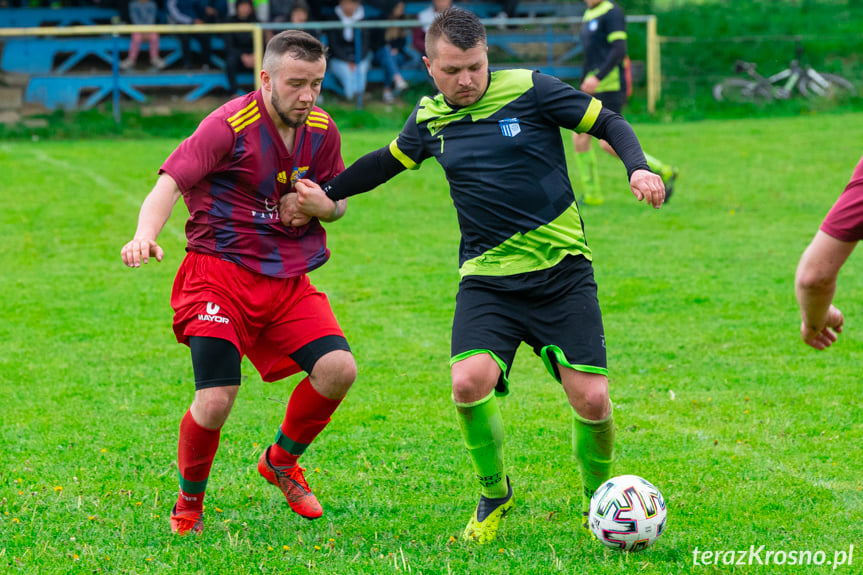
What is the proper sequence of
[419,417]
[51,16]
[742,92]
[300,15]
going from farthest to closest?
[742,92]
[51,16]
[300,15]
[419,417]

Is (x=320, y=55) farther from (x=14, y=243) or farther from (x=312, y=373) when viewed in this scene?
(x=14, y=243)

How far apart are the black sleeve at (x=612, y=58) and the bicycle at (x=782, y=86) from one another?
10.4 metres

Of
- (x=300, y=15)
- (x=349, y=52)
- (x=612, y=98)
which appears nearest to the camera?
(x=612, y=98)

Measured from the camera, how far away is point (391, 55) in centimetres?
2062

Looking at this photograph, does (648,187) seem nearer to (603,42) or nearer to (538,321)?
(538,321)

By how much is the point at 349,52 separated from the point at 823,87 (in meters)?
10.2

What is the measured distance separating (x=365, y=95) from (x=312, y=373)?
16.7 meters

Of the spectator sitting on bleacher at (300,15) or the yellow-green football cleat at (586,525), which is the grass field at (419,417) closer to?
the yellow-green football cleat at (586,525)

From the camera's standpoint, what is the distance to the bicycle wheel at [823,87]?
890 inches

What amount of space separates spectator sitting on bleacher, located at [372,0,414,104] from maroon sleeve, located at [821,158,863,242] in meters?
17.8

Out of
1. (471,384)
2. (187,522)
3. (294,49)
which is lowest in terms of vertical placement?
(187,522)

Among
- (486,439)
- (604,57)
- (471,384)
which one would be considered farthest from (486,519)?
(604,57)

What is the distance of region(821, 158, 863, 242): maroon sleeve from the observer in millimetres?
3197

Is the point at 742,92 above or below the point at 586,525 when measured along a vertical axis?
below
